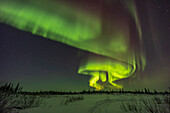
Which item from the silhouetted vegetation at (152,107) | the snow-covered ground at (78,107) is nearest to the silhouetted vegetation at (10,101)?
the snow-covered ground at (78,107)

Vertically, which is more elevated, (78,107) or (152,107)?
(152,107)

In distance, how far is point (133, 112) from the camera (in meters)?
6.46

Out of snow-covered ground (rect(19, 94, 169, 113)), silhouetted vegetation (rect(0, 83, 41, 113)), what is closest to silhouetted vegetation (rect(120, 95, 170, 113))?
snow-covered ground (rect(19, 94, 169, 113))

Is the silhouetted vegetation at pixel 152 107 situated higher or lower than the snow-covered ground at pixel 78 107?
higher

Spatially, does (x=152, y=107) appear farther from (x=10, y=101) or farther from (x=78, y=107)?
(x=10, y=101)

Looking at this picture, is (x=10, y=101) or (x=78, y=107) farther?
(x=78, y=107)

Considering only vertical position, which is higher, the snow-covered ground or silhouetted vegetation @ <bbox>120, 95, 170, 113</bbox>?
silhouetted vegetation @ <bbox>120, 95, 170, 113</bbox>

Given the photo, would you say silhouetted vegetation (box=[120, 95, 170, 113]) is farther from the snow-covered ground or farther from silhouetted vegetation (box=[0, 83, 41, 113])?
silhouetted vegetation (box=[0, 83, 41, 113])

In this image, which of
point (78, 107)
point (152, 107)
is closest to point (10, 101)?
point (78, 107)

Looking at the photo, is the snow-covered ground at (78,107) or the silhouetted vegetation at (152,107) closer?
the silhouetted vegetation at (152,107)

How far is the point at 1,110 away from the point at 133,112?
8314 millimetres

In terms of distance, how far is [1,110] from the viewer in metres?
5.38

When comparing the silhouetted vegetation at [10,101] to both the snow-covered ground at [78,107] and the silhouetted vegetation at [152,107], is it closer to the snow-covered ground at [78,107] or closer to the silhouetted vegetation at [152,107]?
the snow-covered ground at [78,107]

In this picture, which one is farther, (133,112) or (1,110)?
(133,112)
